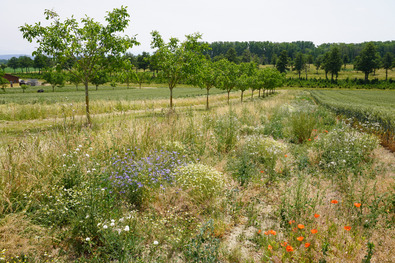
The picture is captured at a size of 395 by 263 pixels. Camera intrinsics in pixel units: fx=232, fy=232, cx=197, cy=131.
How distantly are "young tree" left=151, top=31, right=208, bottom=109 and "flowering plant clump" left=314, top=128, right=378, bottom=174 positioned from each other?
432 inches

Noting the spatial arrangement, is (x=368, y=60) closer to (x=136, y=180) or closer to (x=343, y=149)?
(x=343, y=149)

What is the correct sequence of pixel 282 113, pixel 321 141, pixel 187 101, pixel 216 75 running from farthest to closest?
pixel 187 101 → pixel 216 75 → pixel 282 113 → pixel 321 141

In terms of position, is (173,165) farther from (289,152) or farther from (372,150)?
(372,150)

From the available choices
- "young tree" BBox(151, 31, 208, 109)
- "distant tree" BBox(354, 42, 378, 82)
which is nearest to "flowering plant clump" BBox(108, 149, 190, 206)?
"young tree" BBox(151, 31, 208, 109)

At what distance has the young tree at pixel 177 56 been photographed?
51.3ft

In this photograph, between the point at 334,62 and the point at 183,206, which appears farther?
the point at 334,62

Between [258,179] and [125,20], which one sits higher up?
[125,20]

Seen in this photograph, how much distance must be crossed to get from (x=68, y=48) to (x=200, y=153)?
8.95 metres

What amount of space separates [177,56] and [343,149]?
12.7m

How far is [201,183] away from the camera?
171 inches

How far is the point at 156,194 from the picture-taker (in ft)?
14.1

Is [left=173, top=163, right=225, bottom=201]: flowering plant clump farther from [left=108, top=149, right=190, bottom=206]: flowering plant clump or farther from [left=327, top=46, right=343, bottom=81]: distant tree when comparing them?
[left=327, top=46, right=343, bottom=81]: distant tree

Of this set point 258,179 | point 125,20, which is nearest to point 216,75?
point 125,20

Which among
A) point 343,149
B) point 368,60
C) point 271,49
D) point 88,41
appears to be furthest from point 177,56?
point 271,49
